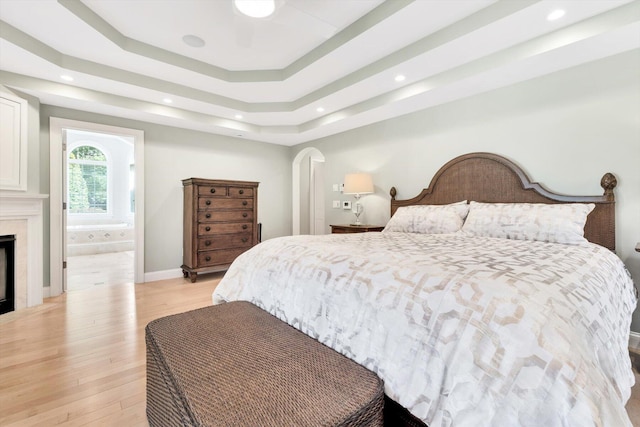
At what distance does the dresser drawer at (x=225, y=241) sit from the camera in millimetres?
4008

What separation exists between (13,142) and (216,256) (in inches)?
91.7

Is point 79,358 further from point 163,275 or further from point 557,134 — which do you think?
point 557,134

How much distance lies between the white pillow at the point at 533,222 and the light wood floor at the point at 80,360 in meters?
0.91

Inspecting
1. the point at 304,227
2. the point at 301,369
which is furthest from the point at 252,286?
the point at 304,227

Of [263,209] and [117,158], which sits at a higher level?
[117,158]

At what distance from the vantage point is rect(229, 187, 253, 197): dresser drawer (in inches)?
166

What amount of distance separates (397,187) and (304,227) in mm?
2503

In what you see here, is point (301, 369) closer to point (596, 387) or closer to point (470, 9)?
point (596, 387)

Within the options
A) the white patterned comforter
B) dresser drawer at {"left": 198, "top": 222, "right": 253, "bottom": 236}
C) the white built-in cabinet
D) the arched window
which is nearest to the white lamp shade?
dresser drawer at {"left": 198, "top": 222, "right": 253, "bottom": 236}

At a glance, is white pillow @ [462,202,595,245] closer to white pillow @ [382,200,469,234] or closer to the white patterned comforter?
white pillow @ [382,200,469,234]

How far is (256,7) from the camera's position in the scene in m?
Result: 1.65

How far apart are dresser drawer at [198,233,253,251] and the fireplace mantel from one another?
158 centimetres

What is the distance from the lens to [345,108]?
3777mm

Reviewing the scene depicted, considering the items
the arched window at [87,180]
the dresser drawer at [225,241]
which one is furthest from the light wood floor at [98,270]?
the arched window at [87,180]
